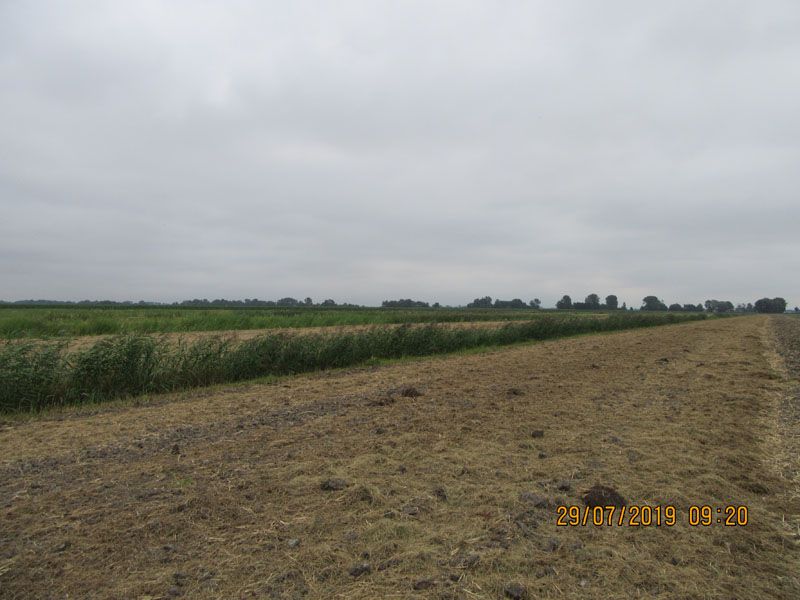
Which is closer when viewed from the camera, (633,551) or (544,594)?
(544,594)

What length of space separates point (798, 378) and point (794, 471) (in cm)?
791

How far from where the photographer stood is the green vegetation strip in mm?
8305

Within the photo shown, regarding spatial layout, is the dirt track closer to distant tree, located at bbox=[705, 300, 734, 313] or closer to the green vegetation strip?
the green vegetation strip

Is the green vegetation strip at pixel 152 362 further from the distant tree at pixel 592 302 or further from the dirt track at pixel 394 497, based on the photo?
the distant tree at pixel 592 302

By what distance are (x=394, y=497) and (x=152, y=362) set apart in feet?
24.8

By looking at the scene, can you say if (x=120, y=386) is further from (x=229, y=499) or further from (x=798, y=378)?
(x=798, y=378)

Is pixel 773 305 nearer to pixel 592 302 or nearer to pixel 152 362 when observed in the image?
pixel 592 302

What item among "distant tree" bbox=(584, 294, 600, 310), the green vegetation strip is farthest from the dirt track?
"distant tree" bbox=(584, 294, 600, 310)

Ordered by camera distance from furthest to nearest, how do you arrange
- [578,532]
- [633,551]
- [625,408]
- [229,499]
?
[625,408] < [229,499] < [578,532] < [633,551]

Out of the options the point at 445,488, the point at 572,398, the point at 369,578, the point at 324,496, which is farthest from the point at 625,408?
the point at 369,578

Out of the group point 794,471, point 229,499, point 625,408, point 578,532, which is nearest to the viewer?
point 578,532

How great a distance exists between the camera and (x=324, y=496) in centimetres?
412

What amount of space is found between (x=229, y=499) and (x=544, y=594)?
272 centimetres
